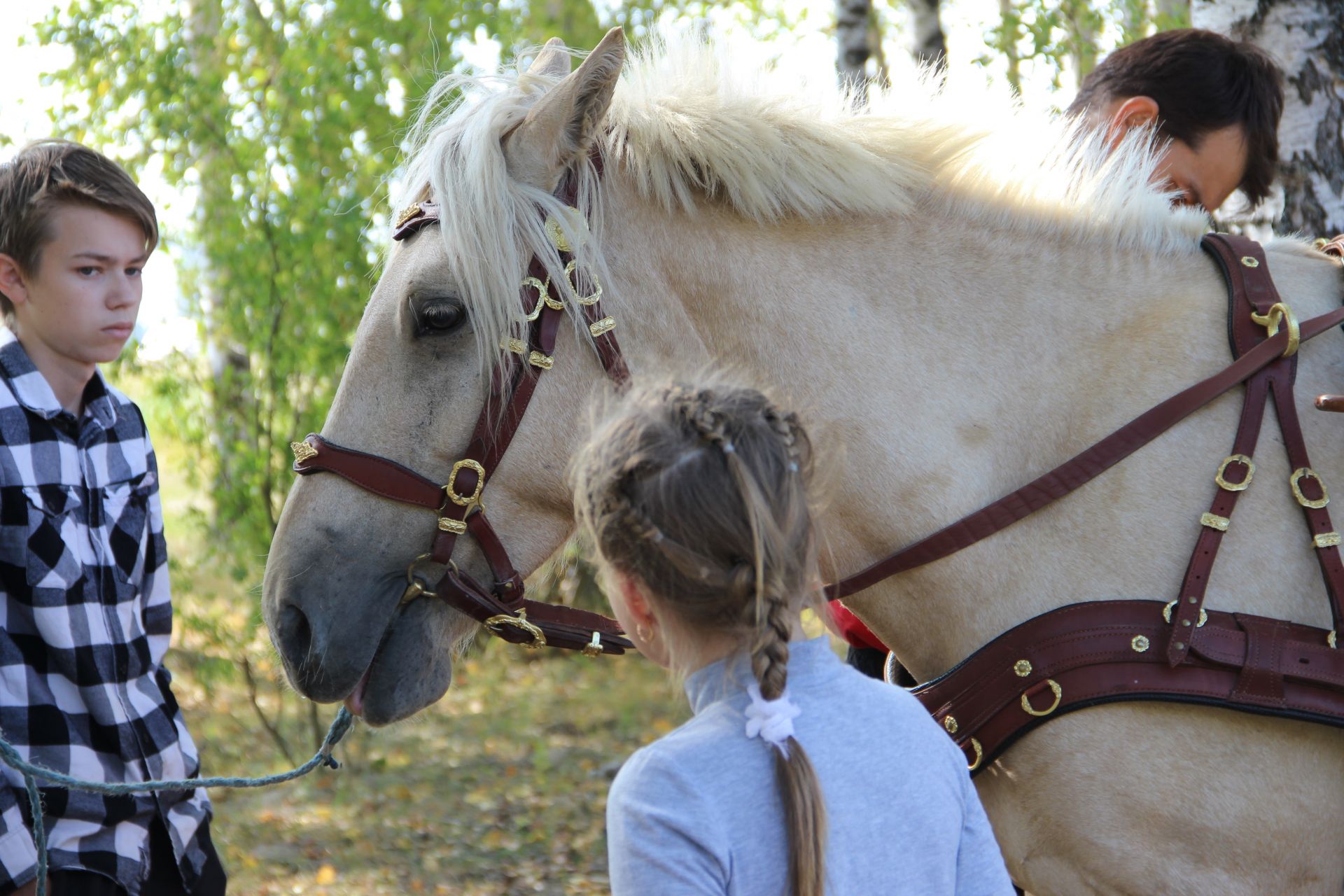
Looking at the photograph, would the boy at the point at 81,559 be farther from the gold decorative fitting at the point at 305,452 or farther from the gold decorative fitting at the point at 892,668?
the gold decorative fitting at the point at 892,668

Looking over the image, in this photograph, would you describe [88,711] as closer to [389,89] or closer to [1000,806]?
[1000,806]

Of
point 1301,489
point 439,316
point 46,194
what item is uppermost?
point 46,194

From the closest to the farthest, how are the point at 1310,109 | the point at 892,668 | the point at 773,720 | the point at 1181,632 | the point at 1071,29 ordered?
the point at 773,720 → the point at 1181,632 → the point at 892,668 → the point at 1310,109 → the point at 1071,29

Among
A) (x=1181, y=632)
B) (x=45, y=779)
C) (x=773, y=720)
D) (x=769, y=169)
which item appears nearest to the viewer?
(x=773, y=720)

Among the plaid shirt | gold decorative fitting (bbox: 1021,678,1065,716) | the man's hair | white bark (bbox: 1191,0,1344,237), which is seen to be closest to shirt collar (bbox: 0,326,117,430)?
the plaid shirt

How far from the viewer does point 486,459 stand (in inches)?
71.7

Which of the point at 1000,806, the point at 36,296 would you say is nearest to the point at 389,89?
the point at 36,296

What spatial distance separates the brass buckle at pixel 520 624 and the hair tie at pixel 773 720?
86 cm

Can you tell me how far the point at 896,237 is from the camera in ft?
6.07

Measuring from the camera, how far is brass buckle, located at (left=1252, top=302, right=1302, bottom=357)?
5.51 feet

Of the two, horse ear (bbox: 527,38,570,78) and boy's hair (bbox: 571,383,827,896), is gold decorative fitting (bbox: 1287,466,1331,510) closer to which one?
boy's hair (bbox: 571,383,827,896)

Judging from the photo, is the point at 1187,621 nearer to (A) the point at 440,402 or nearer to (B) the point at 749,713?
(B) the point at 749,713

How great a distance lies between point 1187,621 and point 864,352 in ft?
2.09

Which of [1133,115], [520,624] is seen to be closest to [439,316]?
[520,624]
